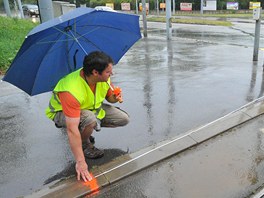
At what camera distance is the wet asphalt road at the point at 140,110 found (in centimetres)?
355

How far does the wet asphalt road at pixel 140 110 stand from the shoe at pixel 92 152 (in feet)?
0.27

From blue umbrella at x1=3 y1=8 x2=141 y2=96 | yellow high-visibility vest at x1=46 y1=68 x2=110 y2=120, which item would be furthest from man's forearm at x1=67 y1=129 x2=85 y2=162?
blue umbrella at x1=3 y1=8 x2=141 y2=96

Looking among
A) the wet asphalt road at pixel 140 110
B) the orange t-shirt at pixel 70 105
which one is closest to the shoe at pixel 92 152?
the wet asphalt road at pixel 140 110

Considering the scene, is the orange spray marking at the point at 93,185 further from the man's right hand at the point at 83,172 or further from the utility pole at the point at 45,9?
the utility pole at the point at 45,9

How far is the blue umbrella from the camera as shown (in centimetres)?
306

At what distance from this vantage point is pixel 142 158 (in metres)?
3.55

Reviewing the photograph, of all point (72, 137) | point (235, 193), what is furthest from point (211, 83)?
→ point (72, 137)

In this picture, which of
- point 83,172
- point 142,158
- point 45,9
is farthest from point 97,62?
point 45,9

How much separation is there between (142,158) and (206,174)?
28.4 inches

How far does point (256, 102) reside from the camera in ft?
17.0

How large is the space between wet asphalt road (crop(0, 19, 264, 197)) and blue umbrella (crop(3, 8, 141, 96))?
885 mm

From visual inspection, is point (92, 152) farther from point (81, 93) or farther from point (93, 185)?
point (81, 93)

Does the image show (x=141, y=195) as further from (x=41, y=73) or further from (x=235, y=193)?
(x=41, y=73)

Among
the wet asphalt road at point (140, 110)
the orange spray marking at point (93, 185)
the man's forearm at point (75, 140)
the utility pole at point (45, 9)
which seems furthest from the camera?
the utility pole at point (45, 9)
